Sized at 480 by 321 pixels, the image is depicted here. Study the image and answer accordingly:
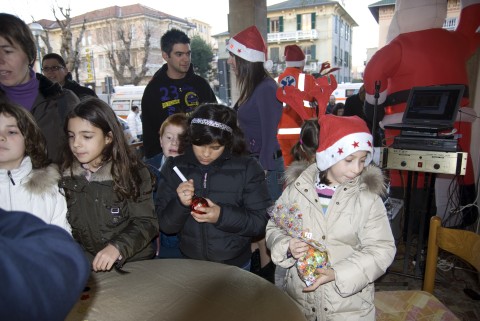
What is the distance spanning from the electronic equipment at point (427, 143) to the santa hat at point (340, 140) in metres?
0.92

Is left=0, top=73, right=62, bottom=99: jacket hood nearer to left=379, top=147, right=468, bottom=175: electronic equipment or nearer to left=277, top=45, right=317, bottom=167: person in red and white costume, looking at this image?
left=277, top=45, right=317, bottom=167: person in red and white costume

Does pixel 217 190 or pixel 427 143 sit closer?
pixel 217 190

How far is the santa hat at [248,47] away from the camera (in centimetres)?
269

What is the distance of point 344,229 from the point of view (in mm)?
1387

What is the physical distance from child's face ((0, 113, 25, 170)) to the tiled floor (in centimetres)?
251

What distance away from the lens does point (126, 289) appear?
4.01 feet

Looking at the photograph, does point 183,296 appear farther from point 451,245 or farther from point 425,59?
point 425,59

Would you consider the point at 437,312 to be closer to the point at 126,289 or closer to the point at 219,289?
the point at 219,289

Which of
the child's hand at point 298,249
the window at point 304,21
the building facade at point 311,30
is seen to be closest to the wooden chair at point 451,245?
the child's hand at point 298,249

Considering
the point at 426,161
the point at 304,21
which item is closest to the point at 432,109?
the point at 426,161

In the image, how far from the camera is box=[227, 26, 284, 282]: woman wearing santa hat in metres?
2.53

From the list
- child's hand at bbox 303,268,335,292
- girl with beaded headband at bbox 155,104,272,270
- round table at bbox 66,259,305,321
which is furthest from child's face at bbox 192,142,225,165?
child's hand at bbox 303,268,335,292

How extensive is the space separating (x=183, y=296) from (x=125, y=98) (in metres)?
13.3

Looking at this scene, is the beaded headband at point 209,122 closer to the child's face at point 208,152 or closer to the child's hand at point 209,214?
the child's face at point 208,152
